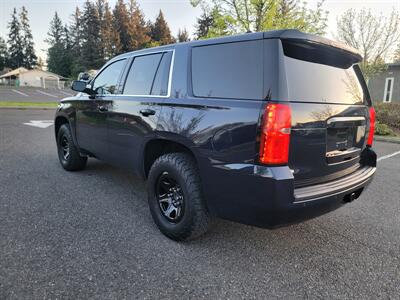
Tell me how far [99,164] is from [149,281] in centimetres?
369

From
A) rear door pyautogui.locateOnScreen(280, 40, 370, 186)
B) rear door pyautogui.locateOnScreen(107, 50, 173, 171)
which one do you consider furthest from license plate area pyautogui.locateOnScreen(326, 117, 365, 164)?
rear door pyautogui.locateOnScreen(107, 50, 173, 171)

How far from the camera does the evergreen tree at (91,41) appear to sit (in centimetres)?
5578

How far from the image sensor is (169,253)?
2586 millimetres

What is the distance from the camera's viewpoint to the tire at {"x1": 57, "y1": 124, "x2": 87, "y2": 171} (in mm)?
4733

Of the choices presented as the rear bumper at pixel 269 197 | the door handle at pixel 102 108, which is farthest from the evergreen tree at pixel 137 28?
the rear bumper at pixel 269 197

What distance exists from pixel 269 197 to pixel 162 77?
5.58ft

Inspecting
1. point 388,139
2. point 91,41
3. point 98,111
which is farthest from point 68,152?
point 91,41

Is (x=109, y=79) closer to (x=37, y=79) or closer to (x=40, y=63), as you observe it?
(x=37, y=79)

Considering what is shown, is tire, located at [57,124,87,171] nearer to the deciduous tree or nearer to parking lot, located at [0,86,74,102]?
the deciduous tree

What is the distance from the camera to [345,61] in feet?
8.93

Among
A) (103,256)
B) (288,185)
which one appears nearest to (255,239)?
(288,185)

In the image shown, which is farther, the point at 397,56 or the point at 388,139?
the point at 397,56

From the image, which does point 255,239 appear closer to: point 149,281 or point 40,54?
point 149,281

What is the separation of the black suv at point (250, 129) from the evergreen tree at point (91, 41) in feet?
189
